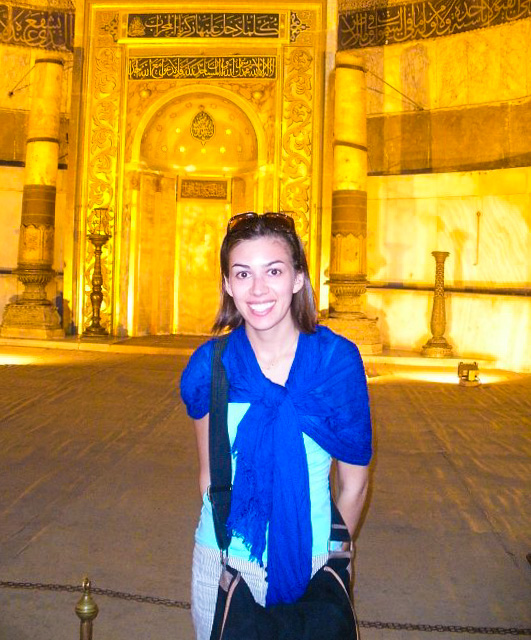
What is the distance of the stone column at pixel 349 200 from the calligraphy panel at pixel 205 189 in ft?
8.71

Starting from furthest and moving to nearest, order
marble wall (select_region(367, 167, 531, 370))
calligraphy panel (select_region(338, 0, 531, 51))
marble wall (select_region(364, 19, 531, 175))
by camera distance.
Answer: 1. calligraphy panel (select_region(338, 0, 531, 51))
2. marble wall (select_region(364, 19, 531, 175))
3. marble wall (select_region(367, 167, 531, 370))

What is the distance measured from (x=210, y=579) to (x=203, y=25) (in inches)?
436

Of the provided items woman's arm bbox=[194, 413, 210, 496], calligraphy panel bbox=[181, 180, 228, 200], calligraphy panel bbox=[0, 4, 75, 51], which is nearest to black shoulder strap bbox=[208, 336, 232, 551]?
woman's arm bbox=[194, 413, 210, 496]

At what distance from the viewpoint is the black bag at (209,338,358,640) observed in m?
1.47

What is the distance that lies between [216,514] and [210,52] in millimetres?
10906

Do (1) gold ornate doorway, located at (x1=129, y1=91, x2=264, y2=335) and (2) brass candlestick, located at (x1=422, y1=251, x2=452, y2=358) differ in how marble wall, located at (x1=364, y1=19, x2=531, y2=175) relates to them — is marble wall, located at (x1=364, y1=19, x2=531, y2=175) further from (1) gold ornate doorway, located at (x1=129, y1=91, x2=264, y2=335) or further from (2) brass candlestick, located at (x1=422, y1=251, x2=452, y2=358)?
(1) gold ornate doorway, located at (x1=129, y1=91, x2=264, y2=335)

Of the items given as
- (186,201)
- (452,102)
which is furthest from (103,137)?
(452,102)

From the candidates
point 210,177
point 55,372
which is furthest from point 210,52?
point 55,372

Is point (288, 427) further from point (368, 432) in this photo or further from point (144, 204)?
point (144, 204)

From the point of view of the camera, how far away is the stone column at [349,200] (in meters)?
10.4

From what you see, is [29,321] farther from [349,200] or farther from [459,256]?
[459,256]


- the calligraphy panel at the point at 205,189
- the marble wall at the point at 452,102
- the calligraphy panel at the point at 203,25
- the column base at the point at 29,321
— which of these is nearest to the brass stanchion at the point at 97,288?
the column base at the point at 29,321

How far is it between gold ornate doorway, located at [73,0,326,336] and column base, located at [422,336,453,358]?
2085mm

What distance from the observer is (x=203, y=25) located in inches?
459
